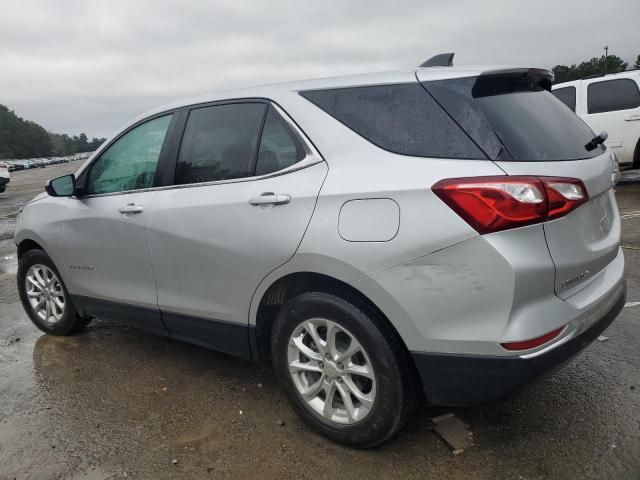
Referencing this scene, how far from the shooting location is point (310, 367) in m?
2.65

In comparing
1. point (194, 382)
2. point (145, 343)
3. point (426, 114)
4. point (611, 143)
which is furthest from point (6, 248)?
point (611, 143)

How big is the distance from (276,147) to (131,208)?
116cm

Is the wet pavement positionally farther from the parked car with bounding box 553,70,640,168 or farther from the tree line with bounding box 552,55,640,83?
the tree line with bounding box 552,55,640,83

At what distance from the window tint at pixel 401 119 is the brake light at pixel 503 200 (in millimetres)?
156

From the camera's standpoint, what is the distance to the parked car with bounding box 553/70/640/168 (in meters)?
9.09

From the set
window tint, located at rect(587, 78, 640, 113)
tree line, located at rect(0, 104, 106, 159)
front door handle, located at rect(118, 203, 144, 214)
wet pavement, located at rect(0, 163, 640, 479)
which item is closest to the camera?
wet pavement, located at rect(0, 163, 640, 479)

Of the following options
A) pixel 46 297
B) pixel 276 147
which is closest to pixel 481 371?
pixel 276 147

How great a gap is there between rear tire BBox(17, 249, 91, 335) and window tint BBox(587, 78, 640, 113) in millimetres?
8733

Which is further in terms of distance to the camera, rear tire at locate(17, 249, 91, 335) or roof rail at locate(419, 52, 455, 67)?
rear tire at locate(17, 249, 91, 335)

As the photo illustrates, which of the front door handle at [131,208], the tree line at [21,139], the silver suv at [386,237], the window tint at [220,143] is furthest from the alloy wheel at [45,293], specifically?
the tree line at [21,139]

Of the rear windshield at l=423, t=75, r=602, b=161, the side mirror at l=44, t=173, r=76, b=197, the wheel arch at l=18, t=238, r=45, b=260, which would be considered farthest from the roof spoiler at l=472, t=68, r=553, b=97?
the wheel arch at l=18, t=238, r=45, b=260

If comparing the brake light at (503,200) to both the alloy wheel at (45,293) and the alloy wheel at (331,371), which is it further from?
the alloy wheel at (45,293)

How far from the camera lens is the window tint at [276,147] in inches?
107

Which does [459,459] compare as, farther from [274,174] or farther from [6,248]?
[6,248]
